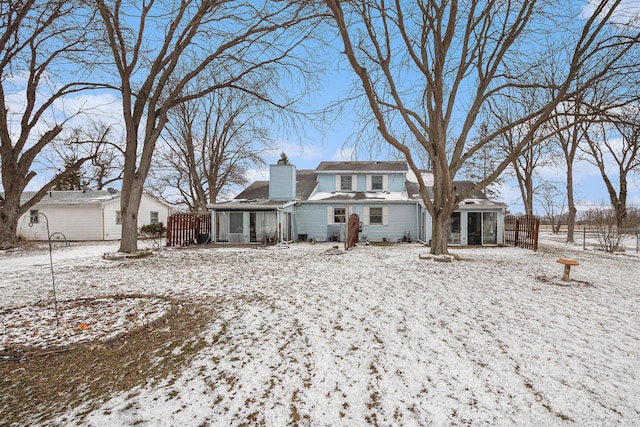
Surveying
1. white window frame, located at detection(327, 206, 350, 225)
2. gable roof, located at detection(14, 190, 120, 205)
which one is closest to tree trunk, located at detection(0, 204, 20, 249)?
gable roof, located at detection(14, 190, 120, 205)

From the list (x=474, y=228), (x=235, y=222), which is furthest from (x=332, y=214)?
(x=474, y=228)

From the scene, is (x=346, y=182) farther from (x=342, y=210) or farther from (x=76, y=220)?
(x=76, y=220)

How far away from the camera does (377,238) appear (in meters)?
19.9

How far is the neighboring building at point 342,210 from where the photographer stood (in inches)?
714

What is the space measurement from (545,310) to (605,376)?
2.25 meters

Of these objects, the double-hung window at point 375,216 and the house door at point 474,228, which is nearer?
the house door at point 474,228

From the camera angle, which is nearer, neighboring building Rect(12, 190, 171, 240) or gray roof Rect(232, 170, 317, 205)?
gray roof Rect(232, 170, 317, 205)

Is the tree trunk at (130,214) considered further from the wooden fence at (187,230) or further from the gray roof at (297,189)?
the gray roof at (297,189)

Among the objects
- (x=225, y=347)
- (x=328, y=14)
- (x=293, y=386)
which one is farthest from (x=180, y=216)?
(x=293, y=386)

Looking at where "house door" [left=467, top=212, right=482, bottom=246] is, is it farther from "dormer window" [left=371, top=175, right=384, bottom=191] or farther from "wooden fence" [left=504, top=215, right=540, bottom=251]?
"dormer window" [left=371, top=175, right=384, bottom=191]

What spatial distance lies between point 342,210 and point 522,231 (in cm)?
946

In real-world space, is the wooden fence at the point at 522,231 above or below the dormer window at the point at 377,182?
below

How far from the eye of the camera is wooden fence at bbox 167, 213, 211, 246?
56.7ft

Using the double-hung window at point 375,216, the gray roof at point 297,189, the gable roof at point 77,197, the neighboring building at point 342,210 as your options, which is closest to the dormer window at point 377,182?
the neighboring building at point 342,210
